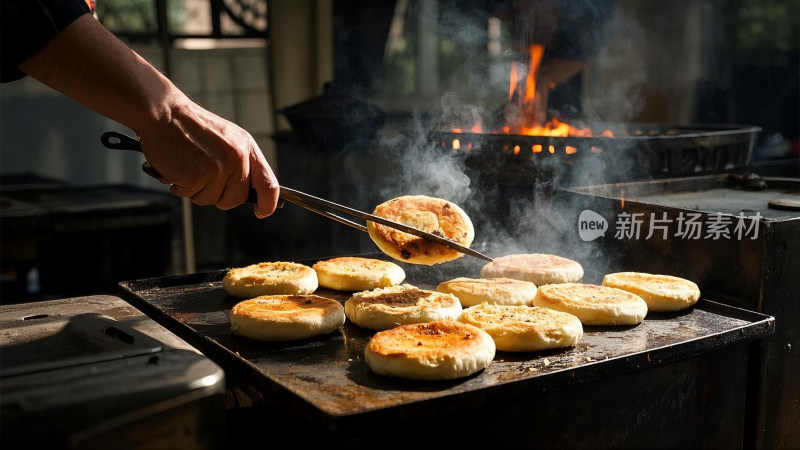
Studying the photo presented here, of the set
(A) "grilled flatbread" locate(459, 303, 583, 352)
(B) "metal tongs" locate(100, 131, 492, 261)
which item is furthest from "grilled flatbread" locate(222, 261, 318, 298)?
(A) "grilled flatbread" locate(459, 303, 583, 352)

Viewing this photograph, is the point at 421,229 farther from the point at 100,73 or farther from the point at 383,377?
the point at 100,73

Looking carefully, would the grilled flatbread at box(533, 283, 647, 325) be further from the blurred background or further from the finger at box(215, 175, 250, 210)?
the blurred background

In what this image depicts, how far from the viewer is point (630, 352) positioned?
232cm

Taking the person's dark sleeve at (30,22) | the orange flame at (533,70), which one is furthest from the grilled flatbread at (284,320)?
the orange flame at (533,70)

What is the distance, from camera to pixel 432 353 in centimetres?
210

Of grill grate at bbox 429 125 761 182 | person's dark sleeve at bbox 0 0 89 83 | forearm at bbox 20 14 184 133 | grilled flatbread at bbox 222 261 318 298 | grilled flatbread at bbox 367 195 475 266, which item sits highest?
person's dark sleeve at bbox 0 0 89 83

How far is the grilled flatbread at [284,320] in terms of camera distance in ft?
8.07

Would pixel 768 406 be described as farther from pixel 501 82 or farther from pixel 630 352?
pixel 501 82

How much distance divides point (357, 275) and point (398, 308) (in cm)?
53

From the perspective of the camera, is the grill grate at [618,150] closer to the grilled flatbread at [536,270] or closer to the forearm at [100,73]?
the grilled flatbread at [536,270]

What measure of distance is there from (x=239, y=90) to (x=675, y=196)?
3007 millimetres

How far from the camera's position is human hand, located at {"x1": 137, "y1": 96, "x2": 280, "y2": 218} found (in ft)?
7.25

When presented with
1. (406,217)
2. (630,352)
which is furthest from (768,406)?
(406,217)

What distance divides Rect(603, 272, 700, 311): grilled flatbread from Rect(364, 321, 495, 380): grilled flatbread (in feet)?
2.73
